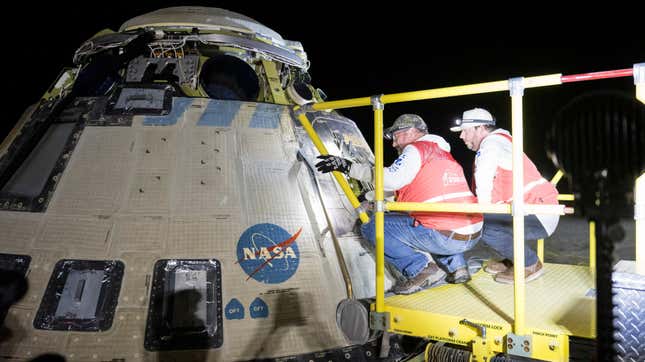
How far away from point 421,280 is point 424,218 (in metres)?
0.44

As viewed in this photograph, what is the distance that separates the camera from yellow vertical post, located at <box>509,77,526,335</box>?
7.69 ft

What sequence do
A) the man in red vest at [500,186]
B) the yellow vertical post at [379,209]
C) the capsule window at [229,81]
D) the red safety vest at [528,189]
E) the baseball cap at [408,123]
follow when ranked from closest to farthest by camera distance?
the yellow vertical post at [379,209] → the man in red vest at [500,186] → the red safety vest at [528,189] → the baseball cap at [408,123] → the capsule window at [229,81]

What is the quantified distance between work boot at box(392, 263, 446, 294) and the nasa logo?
79cm

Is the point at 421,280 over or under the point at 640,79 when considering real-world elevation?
under

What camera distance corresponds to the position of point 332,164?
340cm

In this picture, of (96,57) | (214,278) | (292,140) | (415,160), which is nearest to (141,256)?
(214,278)

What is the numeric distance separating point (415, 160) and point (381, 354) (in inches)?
53.2

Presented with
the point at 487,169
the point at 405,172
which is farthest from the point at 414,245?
the point at 487,169

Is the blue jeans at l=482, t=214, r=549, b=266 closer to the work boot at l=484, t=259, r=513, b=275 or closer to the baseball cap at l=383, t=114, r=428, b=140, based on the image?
the work boot at l=484, t=259, r=513, b=275

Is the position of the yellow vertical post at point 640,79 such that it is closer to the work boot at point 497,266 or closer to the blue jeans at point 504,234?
the blue jeans at point 504,234

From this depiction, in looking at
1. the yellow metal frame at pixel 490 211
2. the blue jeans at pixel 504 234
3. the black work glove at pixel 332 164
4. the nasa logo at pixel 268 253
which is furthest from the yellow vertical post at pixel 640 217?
the nasa logo at pixel 268 253

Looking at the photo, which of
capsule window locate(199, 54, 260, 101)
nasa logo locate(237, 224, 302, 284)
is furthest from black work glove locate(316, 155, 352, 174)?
capsule window locate(199, 54, 260, 101)

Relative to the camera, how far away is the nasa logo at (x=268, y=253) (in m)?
3.33

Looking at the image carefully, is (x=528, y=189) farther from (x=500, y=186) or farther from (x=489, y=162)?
(x=489, y=162)
